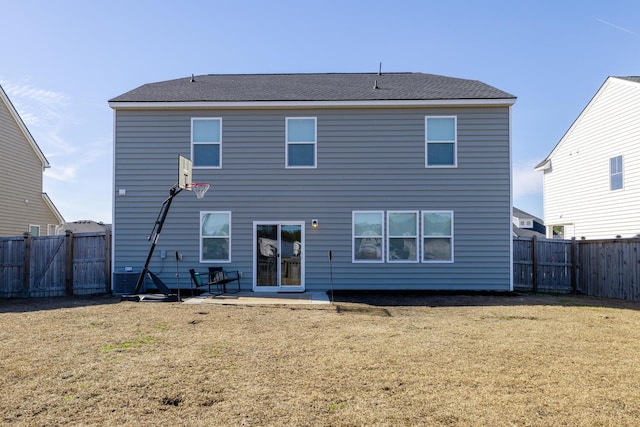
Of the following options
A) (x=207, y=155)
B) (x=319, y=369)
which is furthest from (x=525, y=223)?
(x=319, y=369)

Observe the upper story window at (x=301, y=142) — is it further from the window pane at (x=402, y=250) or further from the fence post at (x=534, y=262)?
the fence post at (x=534, y=262)

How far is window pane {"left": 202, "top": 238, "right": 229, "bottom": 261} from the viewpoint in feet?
39.9

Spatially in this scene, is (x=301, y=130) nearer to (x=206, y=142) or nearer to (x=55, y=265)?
(x=206, y=142)

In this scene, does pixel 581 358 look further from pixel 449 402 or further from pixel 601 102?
pixel 601 102

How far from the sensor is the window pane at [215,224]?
12164 millimetres

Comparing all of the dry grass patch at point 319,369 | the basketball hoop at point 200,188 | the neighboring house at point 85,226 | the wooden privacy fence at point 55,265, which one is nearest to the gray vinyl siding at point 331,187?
the wooden privacy fence at point 55,265

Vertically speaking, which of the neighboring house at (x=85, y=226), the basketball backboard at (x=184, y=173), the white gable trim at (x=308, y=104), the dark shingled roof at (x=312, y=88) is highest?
the dark shingled roof at (x=312, y=88)

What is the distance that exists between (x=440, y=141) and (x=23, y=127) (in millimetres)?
16994

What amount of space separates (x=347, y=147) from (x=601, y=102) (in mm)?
11078

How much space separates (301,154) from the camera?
12.3m

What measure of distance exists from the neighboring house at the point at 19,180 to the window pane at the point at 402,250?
14.5 meters

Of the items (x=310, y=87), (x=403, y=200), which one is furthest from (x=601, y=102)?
(x=310, y=87)

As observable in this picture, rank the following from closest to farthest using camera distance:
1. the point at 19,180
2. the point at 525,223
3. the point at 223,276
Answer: the point at 223,276 < the point at 19,180 < the point at 525,223

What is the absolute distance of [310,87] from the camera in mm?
13336
